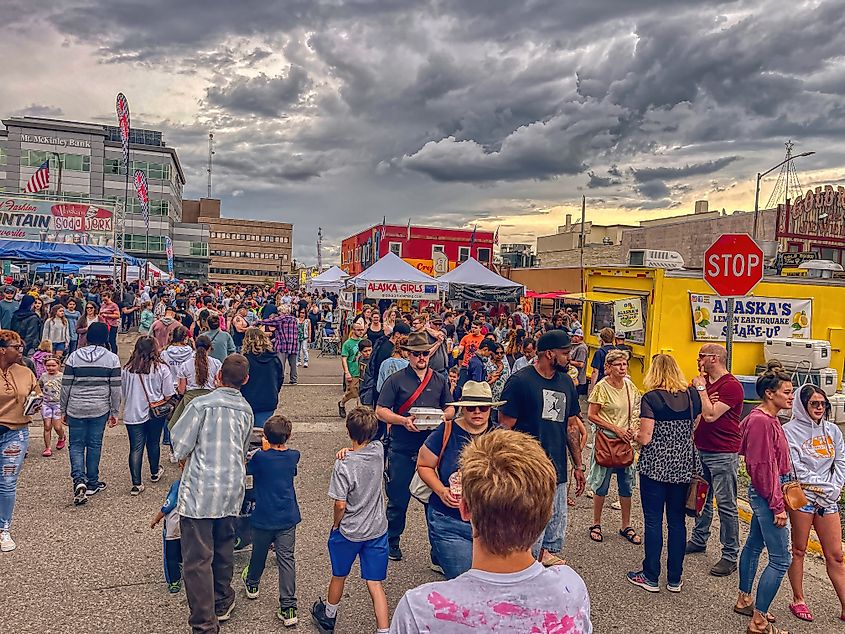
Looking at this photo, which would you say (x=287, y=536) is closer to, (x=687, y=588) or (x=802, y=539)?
(x=687, y=588)

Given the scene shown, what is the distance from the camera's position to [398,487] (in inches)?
210

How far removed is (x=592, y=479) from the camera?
20.1ft

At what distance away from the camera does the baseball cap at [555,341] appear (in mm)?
4312

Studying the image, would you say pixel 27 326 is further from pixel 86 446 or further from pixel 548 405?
pixel 548 405

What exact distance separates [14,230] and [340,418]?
728 inches

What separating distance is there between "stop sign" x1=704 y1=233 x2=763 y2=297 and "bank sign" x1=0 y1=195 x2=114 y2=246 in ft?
76.4

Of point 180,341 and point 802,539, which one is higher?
point 180,341

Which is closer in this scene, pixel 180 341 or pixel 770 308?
pixel 180 341

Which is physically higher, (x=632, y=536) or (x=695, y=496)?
(x=695, y=496)

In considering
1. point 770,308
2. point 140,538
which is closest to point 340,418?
point 140,538

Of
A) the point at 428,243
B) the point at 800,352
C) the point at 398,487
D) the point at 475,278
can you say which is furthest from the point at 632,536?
the point at 428,243

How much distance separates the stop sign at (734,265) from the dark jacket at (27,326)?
1234 centimetres

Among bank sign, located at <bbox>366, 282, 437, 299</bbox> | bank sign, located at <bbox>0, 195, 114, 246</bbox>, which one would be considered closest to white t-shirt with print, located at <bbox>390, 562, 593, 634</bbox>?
bank sign, located at <bbox>366, 282, 437, 299</bbox>

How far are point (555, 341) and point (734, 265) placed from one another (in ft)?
12.1
